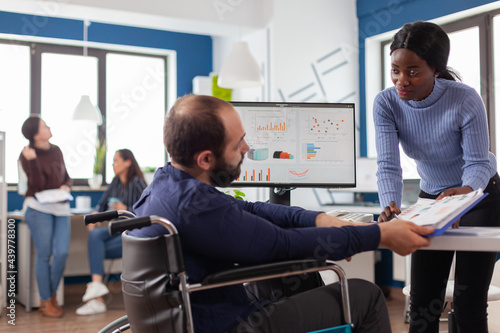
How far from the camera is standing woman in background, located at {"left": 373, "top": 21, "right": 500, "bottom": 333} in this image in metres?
1.75

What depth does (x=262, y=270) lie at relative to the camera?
1.30 meters

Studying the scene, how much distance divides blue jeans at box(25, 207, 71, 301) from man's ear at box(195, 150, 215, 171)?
3101mm

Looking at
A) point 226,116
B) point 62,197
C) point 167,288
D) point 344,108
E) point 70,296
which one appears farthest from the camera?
point 70,296

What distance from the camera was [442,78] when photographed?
190 centimetres

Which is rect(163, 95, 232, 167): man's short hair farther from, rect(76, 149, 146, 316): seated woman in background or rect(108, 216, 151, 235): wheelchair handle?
rect(76, 149, 146, 316): seated woman in background

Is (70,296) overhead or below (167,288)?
below

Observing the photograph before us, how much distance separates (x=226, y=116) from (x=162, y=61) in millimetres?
5149

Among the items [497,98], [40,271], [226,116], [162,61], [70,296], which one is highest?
[162,61]

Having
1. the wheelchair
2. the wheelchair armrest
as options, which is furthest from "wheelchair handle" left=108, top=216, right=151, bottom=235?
the wheelchair armrest

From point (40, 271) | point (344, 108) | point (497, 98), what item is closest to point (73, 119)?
point (40, 271)

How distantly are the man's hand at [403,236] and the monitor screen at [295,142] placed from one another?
3.93 ft

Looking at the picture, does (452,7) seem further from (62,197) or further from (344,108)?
(62,197)

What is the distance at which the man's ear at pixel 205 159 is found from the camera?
1405 millimetres

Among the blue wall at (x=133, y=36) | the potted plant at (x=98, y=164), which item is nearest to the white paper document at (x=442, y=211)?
the potted plant at (x=98, y=164)
